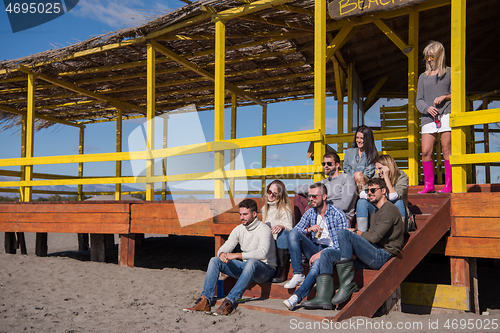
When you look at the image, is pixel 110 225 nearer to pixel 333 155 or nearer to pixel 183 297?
pixel 183 297

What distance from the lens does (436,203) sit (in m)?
4.59

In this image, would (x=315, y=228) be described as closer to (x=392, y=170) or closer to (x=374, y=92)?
(x=392, y=170)

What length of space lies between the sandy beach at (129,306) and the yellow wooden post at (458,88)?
4.74 feet

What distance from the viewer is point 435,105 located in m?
4.85

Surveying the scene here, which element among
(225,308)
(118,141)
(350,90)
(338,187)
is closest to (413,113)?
(350,90)

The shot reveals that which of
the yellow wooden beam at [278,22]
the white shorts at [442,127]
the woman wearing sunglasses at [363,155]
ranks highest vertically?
the yellow wooden beam at [278,22]

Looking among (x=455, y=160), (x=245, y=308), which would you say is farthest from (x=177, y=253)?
(x=455, y=160)

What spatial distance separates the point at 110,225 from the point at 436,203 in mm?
5304

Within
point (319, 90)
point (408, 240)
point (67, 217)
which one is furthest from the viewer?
point (67, 217)

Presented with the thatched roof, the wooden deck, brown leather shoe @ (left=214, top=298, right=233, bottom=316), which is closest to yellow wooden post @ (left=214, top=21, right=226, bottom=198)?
the thatched roof

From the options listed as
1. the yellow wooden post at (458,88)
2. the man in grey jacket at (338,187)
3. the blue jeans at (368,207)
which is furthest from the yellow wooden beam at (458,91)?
the man in grey jacket at (338,187)

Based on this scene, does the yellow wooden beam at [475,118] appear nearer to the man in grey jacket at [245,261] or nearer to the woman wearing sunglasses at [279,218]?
the woman wearing sunglasses at [279,218]

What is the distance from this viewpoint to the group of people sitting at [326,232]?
3.95 meters

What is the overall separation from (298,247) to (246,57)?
578 centimetres
